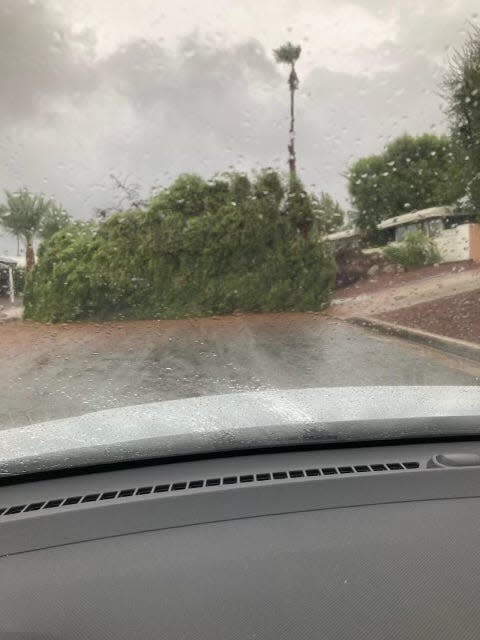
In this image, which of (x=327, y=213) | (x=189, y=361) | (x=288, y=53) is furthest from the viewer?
(x=327, y=213)

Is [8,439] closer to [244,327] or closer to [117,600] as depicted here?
[117,600]

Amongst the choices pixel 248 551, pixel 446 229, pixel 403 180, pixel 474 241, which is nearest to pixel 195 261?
pixel 403 180

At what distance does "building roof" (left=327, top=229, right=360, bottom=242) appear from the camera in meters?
6.40

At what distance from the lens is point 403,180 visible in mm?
6410

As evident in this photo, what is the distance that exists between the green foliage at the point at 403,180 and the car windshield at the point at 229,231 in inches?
0.8

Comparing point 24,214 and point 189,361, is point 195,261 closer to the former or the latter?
point 189,361

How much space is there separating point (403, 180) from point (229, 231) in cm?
174

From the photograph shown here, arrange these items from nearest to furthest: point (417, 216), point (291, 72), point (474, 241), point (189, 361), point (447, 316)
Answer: point (291, 72), point (189, 361), point (417, 216), point (474, 241), point (447, 316)

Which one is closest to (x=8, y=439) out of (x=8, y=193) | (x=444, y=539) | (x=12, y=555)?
(x=12, y=555)

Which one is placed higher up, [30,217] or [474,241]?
[30,217]

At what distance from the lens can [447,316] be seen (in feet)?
24.8

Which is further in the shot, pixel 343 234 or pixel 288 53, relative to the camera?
pixel 343 234

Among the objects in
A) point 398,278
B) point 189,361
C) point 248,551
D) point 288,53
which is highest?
point 288,53

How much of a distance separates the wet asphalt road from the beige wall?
3.62 feet
